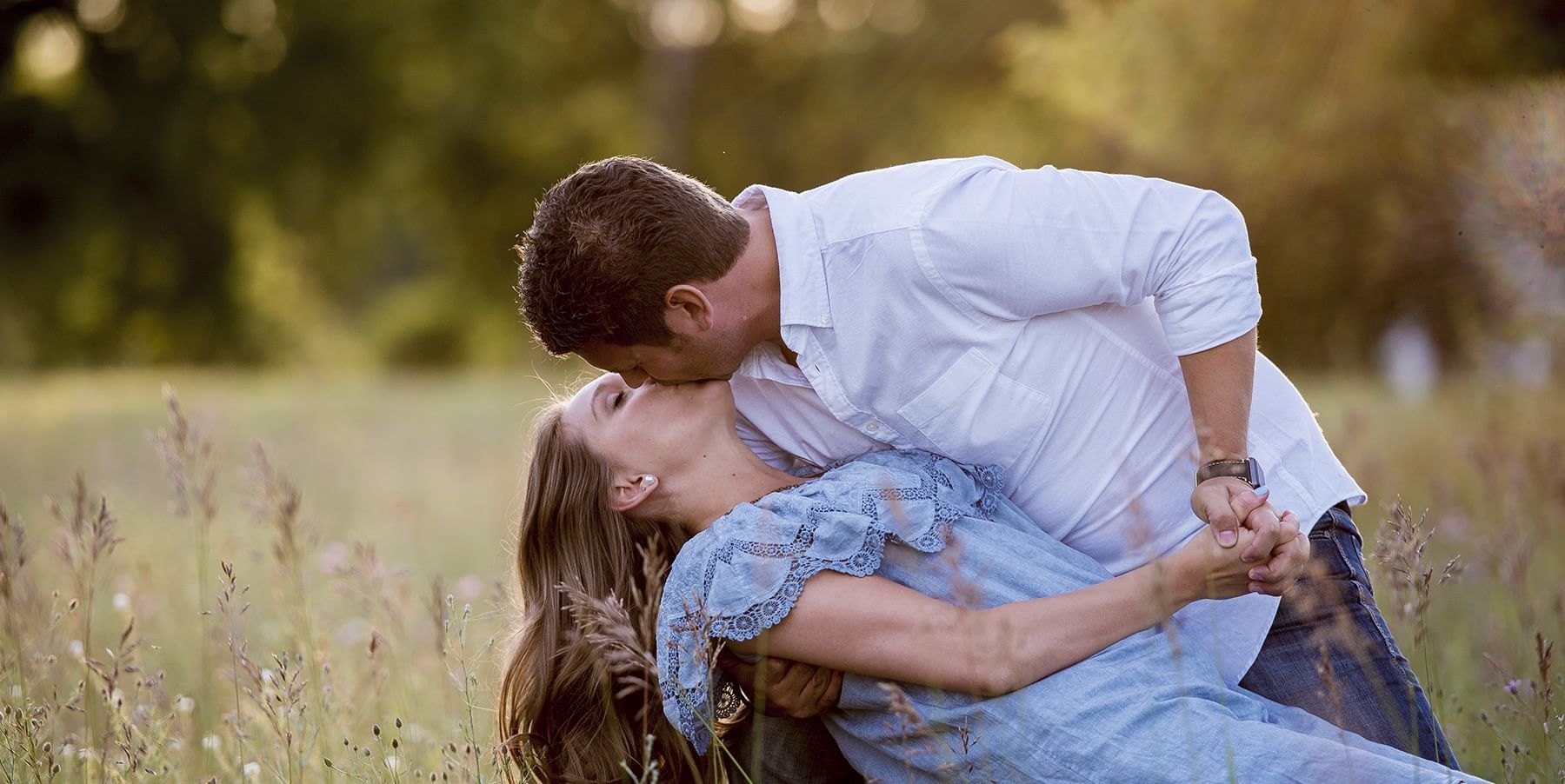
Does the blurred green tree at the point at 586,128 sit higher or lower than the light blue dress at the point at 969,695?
lower

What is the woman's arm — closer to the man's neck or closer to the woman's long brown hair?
the woman's long brown hair

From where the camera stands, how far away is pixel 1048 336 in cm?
292

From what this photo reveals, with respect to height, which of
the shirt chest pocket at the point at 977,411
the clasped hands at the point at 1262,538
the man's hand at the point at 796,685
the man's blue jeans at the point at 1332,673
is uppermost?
the shirt chest pocket at the point at 977,411

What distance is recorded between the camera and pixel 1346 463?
6.79 metres

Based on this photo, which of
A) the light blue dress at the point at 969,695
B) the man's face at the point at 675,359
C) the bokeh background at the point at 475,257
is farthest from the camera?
the bokeh background at the point at 475,257

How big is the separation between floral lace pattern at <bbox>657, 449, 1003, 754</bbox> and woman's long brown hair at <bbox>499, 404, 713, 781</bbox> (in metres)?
0.27

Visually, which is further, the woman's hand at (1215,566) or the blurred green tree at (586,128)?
the blurred green tree at (586,128)

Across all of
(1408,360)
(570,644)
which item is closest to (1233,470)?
(570,644)

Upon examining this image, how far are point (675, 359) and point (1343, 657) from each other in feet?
5.34

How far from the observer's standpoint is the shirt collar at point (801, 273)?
2912mm

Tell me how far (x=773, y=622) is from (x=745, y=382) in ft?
2.59

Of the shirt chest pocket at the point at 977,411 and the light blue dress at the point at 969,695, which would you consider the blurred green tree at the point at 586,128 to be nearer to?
the shirt chest pocket at the point at 977,411

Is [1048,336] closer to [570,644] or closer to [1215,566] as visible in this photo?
[1215,566]

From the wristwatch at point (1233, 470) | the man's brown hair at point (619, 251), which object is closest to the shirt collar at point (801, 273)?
the man's brown hair at point (619, 251)
